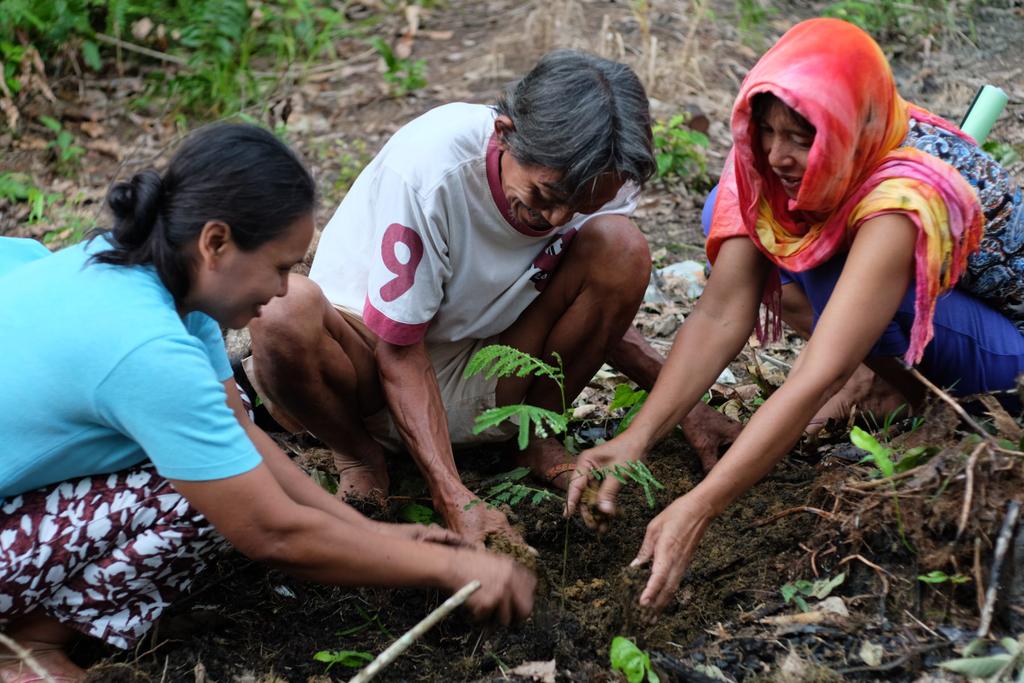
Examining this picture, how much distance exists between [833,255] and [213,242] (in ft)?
5.37

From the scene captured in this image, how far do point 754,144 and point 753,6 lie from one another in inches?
193

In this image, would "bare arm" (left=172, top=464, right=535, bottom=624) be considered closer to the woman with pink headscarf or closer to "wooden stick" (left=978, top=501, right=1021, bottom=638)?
the woman with pink headscarf

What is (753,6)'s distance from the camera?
713 centimetres

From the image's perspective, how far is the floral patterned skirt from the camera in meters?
2.20

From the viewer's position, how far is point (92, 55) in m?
6.15

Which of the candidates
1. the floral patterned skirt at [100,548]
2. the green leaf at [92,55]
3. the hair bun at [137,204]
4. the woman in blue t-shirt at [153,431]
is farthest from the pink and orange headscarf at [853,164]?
the green leaf at [92,55]

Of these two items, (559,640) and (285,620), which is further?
(285,620)

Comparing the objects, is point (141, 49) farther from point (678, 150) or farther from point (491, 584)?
point (491, 584)

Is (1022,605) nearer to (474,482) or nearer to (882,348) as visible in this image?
(882,348)

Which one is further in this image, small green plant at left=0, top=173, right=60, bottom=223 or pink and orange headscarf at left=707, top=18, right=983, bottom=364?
small green plant at left=0, top=173, right=60, bottom=223

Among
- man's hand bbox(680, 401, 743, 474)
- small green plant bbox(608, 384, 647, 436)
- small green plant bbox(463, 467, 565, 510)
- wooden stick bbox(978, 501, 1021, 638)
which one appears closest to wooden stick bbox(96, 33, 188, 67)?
small green plant bbox(608, 384, 647, 436)

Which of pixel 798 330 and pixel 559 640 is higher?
pixel 798 330

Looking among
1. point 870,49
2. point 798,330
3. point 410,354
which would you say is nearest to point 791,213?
point 870,49

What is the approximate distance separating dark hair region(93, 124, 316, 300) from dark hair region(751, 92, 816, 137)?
46.3 inches
